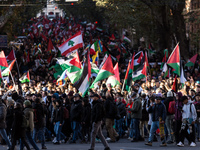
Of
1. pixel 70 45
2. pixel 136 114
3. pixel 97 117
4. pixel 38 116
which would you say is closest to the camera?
pixel 97 117

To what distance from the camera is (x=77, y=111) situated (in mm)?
15984

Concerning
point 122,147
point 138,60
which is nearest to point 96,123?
point 122,147

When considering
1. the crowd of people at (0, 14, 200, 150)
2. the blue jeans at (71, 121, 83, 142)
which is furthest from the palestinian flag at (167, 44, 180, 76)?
the blue jeans at (71, 121, 83, 142)

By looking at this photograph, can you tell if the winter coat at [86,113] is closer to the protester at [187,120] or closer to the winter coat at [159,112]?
the winter coat at [159,112]

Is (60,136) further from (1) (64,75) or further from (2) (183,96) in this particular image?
(1) (64,75)

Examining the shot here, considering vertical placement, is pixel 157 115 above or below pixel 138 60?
below

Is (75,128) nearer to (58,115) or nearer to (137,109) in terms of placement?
(58,115)

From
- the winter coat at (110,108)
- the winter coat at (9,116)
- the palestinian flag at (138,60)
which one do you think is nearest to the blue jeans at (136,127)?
the winter coat at (110,108)

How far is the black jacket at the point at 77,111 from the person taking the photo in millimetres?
15961

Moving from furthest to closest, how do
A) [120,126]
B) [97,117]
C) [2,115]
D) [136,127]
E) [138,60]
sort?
[138,60]
[120,126]
[136,127]
[97,117]
[2,115]

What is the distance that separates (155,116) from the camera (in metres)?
15.0

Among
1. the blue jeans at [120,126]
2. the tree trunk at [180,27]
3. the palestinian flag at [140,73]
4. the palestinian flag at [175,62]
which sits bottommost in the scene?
the blue jeans at [120,126]

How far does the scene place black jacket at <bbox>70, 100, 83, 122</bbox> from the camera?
16.0 m

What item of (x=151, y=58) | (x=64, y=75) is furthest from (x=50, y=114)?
(x=151, y=58)
